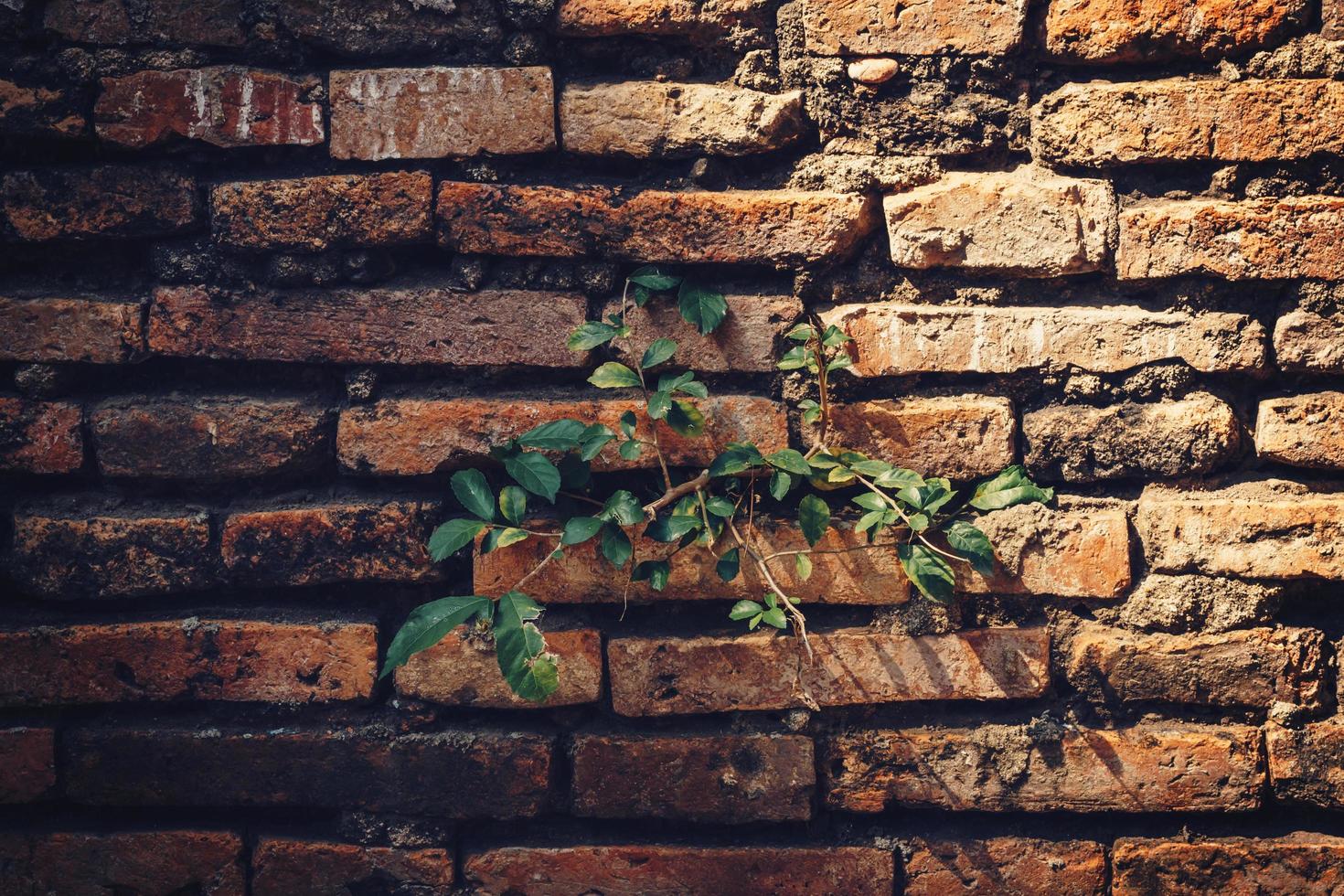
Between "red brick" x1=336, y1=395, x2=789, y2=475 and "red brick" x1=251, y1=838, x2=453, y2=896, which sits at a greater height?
"red brick" x1=336, y1=395, x2=789, y2=475

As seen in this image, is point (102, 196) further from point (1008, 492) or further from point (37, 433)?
point (1008, 492)

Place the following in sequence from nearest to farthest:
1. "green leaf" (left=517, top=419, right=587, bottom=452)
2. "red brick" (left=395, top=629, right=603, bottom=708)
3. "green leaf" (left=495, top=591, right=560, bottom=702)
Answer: "green leaf" (left=495, top=591, right=560, bottom=702), "green leaf" (left=517, top=419, right=587, bottom=452), "red brick" (left=395, top=629, right=603, bottom=708)

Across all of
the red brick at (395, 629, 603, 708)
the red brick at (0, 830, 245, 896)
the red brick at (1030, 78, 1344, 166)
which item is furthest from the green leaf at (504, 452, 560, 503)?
the red brick at (1030, 78, 1344, 166)

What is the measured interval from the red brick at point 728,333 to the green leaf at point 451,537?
0.30m

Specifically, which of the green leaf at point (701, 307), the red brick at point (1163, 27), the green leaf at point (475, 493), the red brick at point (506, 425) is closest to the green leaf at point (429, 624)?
the green leaf at point (475, 493)

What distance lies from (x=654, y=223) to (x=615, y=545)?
1.38 ft

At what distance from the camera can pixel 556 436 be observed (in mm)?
1206

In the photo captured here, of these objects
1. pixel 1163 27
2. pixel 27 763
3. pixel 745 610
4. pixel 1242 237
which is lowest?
pixel 27 763

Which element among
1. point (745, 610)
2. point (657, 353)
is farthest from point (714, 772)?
point (657, 353)

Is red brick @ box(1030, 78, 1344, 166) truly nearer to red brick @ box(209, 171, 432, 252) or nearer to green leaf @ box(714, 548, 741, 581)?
green leaf @ box(714, 548, 741, 581)

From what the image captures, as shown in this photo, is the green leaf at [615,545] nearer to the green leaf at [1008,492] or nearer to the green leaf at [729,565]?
the green leaf at [729,565]

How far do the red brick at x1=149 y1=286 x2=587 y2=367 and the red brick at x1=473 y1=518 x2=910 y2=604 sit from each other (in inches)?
10.2

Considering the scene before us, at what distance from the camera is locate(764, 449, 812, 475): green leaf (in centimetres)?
120

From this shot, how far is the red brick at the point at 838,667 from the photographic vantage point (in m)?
1.29
